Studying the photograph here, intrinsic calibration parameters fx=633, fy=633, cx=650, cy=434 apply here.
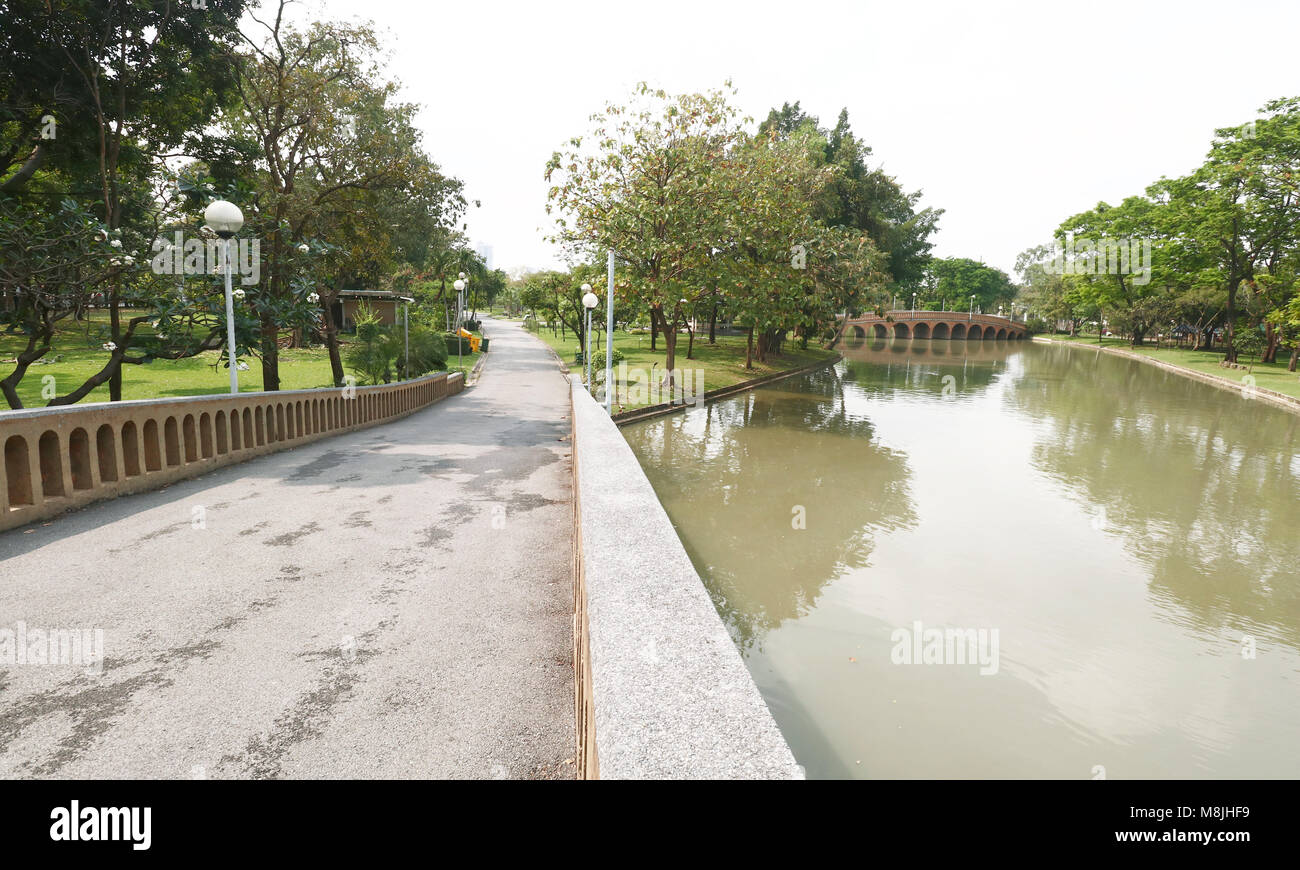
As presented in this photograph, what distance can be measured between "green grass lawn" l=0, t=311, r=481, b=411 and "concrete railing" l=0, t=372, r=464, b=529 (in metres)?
6.63

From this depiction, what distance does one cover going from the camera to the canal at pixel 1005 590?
631 cm

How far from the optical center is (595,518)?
208 inches

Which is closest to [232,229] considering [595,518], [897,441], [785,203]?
[595,518]

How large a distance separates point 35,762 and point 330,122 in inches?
779

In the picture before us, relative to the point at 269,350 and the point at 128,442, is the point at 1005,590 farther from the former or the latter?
the point at 269,350

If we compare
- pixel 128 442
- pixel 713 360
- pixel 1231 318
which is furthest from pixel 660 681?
pixel 1231 318

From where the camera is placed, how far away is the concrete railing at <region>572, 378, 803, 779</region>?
2145 mm

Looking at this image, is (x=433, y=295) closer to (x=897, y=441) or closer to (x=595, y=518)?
(x=897, y=441)

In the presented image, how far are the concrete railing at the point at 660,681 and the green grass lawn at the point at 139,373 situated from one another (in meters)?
16.6

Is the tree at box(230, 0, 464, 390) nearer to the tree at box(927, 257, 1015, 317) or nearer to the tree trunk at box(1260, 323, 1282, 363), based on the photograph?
the tree trunk at box(1260, 323, 1282, 363)

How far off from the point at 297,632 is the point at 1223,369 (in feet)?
202

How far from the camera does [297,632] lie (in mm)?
4871

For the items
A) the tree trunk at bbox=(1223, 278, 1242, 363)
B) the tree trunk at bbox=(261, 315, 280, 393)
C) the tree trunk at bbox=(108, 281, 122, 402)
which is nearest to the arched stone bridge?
the tree trunk at bbox=(1223, 278, 1242, 363)

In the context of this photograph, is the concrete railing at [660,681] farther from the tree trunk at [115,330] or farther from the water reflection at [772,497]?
the tree trunk at [115,330]
